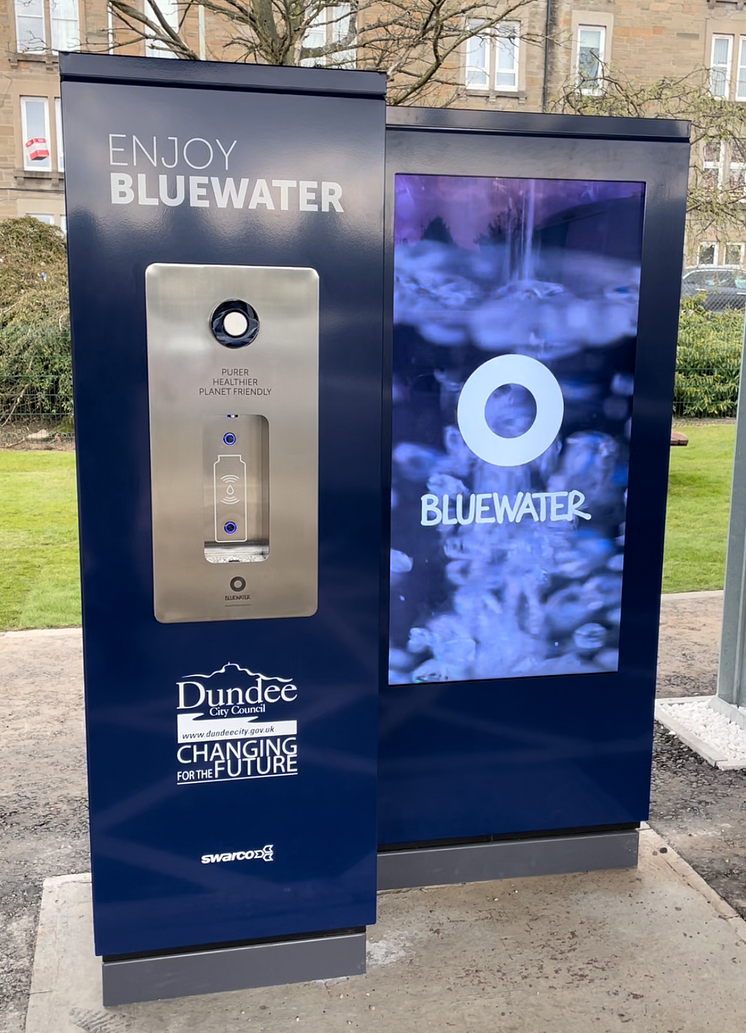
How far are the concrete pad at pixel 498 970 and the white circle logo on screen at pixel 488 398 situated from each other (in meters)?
1.47

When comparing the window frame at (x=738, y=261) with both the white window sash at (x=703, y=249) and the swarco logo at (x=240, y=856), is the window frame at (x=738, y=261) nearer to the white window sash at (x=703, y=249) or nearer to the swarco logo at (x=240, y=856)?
the white window sash at (x=703, y=249)

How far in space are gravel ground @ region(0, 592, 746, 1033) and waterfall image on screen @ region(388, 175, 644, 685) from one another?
93 cm

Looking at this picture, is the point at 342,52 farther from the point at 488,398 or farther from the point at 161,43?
the point at 488,398

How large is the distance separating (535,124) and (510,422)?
2.96 feet

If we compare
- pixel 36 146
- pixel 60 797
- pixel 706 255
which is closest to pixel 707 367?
pixel 706 255

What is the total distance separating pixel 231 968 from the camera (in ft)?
9.18

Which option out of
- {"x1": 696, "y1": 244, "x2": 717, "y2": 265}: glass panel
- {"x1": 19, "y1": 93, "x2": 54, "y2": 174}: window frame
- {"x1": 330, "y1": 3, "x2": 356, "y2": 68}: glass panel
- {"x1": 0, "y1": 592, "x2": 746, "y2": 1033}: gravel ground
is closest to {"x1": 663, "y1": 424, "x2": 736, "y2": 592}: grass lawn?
{"x1": 0, "y1": 592, "x2": 746, "y2": 1033}: gravel ground

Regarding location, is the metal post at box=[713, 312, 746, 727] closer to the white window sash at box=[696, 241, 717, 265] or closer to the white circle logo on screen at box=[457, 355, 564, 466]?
the white circle logo on screen at box=[457, 355, 564, 466]

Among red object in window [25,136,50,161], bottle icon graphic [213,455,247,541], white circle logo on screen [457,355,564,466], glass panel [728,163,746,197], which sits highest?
red object in window [25,136,50,161]

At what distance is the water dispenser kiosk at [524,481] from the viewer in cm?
303

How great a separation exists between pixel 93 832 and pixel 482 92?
61.6 ft

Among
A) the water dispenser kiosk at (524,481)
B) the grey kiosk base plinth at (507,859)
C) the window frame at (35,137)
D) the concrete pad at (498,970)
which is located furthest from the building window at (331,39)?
the window frame at (35,137)

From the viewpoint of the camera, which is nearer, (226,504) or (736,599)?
(226,504)

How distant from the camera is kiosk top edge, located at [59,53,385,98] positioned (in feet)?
7.47
